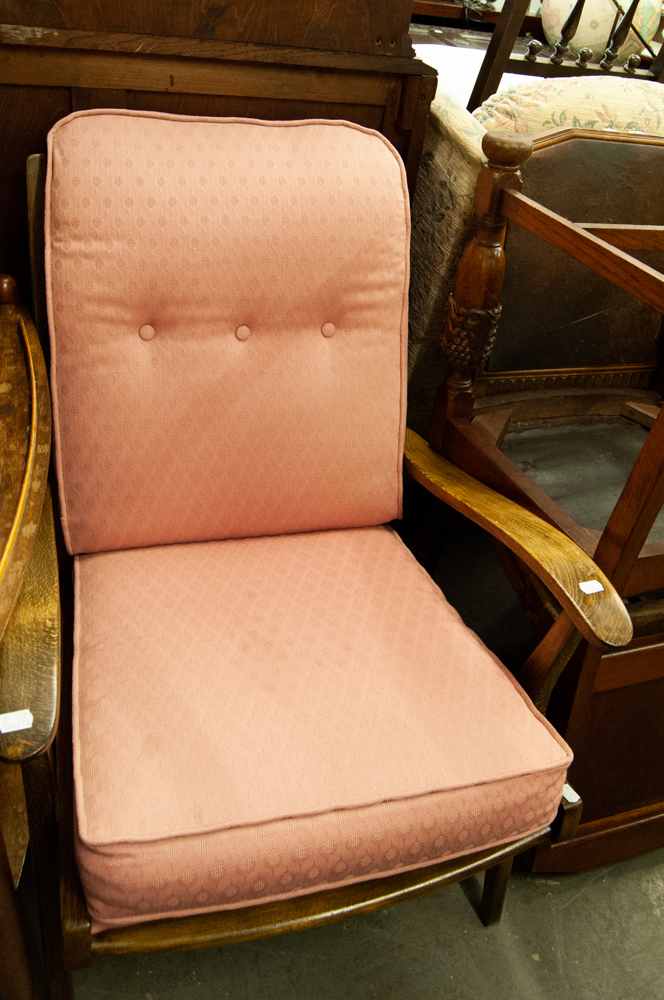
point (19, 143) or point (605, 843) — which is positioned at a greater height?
point (19, 143)

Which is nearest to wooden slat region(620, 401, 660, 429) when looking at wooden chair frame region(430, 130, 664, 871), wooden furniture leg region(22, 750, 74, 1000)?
wooden chair frame region(430, 130, 664, 871)

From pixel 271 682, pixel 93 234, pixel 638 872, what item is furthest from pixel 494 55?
pixel 638 872

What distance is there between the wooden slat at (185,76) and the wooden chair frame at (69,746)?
14 centimetres

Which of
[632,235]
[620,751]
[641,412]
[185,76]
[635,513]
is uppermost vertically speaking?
[185,76]

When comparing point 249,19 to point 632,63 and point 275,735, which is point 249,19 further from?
point 632,63

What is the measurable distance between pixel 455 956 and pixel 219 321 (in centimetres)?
106

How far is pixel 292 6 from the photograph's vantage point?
3.85 ft

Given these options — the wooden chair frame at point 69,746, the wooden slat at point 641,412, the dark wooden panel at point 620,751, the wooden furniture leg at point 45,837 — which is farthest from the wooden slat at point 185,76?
the dark wooden panel at point 620,751

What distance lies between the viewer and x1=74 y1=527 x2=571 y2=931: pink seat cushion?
0.84 meters

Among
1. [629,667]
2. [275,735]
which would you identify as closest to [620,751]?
[629,667]

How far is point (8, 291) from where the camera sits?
119 centimetres

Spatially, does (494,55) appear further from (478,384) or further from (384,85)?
(478,384)

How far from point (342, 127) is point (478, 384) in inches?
21.4

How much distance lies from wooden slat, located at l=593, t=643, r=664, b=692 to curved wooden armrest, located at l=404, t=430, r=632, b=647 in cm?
19
